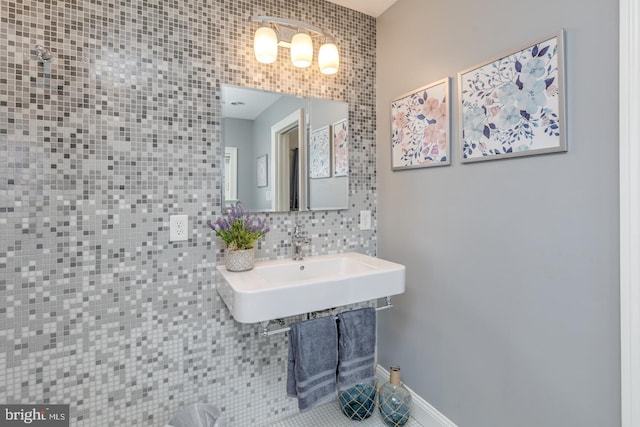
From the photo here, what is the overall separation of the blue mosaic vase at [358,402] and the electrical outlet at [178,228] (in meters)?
1.25

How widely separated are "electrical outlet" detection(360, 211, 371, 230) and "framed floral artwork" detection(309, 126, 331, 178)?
1.19 feet

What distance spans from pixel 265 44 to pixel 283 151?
0.54 m

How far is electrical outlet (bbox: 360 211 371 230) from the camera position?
6.69 feet

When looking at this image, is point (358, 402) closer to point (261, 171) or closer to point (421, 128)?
point (261, 171)

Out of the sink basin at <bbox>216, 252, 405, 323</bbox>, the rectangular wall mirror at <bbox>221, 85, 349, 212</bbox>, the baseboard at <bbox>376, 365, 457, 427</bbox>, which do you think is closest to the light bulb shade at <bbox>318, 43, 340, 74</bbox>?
the rectangular wall mirror at <bbox>221, 85, 349, 212</bbox>

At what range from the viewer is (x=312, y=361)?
4.65 ft

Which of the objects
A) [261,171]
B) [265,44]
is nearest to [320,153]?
[261,171]

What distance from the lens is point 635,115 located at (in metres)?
0.92

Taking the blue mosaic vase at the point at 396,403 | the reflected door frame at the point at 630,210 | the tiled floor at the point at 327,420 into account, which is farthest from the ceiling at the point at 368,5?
the tiled floor at the point at 327,420

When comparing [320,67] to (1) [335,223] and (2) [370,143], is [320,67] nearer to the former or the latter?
(2) [370,143]

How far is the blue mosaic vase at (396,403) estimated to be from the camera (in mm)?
1709

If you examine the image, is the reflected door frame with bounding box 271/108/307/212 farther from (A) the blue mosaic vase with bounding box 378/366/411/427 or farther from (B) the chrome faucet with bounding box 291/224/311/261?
(A) the blue mosaic vase with bounding box 378/366/411/427

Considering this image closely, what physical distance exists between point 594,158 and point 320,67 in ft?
4.36

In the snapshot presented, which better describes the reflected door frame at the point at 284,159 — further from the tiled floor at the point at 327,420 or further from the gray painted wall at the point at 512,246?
the tiled floor at the point at 327,420
